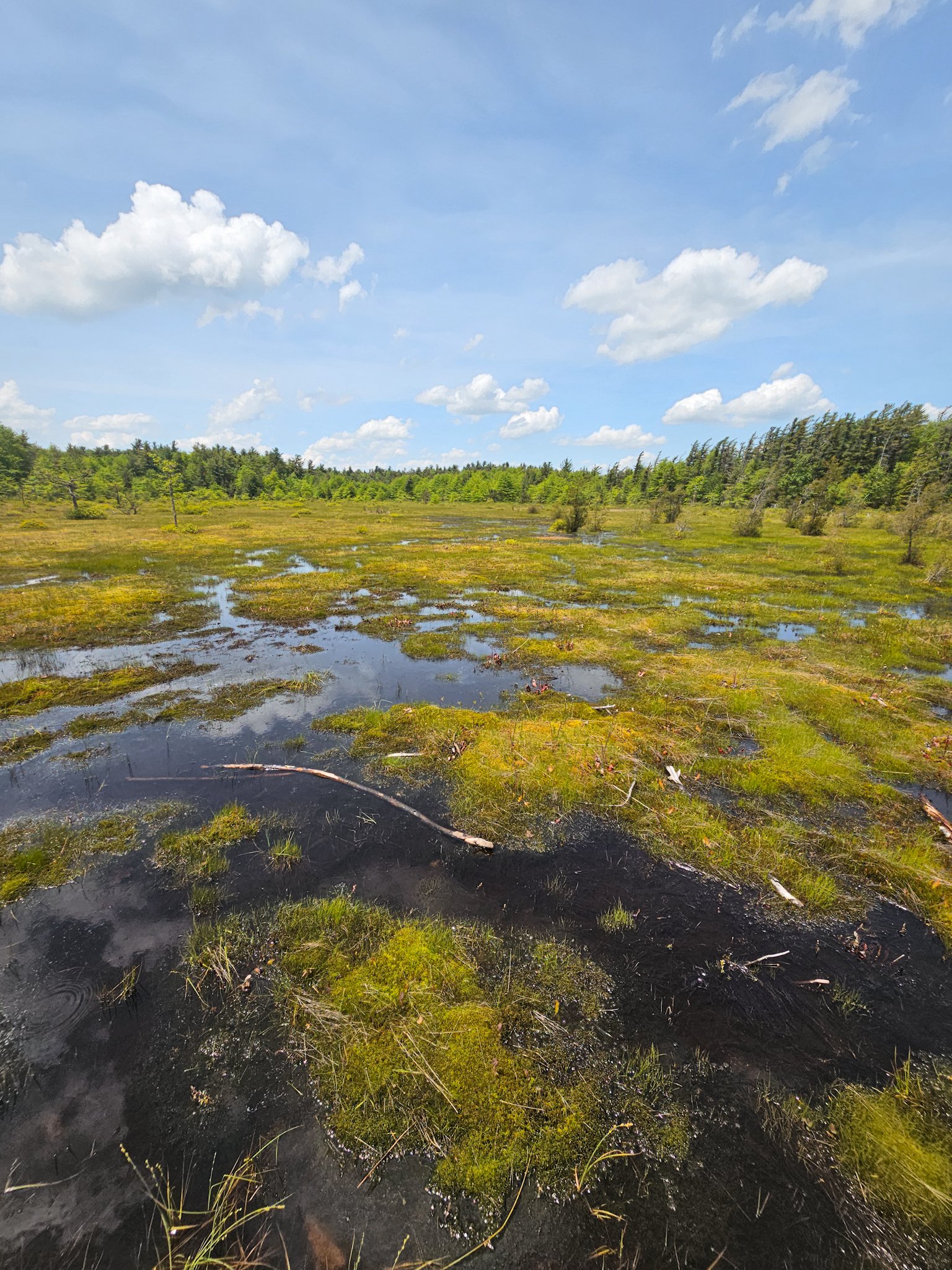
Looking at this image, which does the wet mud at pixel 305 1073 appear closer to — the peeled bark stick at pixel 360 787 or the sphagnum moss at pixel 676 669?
the peeled bark stick at pixel 360 787

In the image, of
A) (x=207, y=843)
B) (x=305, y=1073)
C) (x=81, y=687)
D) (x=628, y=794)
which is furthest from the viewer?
(x=81, y=687)

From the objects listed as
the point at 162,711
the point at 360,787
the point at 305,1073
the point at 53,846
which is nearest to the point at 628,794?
the point at 360,787

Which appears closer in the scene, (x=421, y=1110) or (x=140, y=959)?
(x=421, y=1110)

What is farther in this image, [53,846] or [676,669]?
[676,669]

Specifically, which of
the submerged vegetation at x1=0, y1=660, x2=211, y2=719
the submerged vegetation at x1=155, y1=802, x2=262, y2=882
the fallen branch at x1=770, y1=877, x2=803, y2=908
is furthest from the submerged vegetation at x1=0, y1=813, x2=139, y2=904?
the fallen branch at x1=770, y1=877, x2=803, y2=908

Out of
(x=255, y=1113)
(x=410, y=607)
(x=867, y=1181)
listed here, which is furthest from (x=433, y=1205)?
(x=410, y=607)

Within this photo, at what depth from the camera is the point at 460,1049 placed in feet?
20.5

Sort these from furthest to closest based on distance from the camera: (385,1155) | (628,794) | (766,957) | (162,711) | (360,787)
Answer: (162,711)
(360,787)
(628,794)
(766,957)
(385,1155)

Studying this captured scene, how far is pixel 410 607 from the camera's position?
97.7 feet

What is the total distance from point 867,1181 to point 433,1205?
4.86 m

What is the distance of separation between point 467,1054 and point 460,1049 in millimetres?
111

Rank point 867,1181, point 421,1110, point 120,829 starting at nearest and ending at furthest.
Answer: point 867,1181 → point 421,1110 → point 120,829

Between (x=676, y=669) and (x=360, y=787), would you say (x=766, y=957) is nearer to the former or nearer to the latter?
(x=360, y=787)

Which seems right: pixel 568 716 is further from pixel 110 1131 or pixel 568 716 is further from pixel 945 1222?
pixel 110 1131
